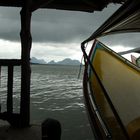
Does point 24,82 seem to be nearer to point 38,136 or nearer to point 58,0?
point 38,136

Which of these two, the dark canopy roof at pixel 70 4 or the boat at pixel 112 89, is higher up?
the dark canopy roof at pixel 70 4

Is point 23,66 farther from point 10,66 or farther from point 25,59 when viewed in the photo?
point 10,66

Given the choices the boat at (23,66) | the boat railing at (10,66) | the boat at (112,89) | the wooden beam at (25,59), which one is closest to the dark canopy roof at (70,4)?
the boat at (23,66)

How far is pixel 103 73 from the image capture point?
8680mm

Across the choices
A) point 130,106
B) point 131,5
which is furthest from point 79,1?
point 131,5

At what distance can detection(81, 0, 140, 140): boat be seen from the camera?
6.26m

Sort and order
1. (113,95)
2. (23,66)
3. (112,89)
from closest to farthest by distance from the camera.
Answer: (113,95), (112,89), (23,66)

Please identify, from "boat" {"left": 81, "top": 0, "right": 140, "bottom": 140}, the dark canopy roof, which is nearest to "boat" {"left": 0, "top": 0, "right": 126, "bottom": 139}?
the dark canopy roof

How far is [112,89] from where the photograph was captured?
309 inches

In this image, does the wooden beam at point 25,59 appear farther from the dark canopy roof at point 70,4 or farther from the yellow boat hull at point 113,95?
the yellow boat hull at point 113,95

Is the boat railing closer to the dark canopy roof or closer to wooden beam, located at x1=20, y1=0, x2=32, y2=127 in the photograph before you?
wooden beam, located at x1=20, y1=0, x2=32, y2=127

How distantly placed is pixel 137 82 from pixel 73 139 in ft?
19.5

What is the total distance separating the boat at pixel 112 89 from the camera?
6.26 meters

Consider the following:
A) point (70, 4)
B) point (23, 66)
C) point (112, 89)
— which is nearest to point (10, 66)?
point (23, 66)
